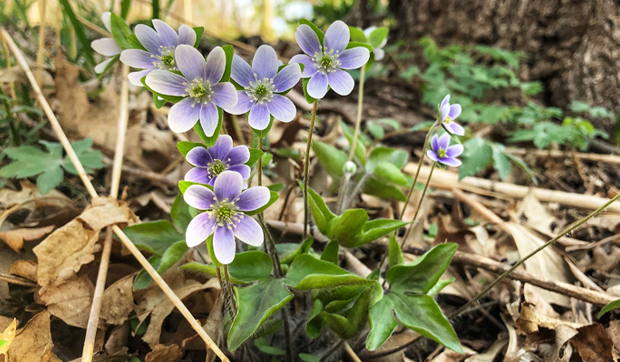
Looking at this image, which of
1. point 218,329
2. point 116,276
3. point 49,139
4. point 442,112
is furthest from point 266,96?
point 49,139

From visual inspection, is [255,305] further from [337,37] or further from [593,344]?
[593,344]

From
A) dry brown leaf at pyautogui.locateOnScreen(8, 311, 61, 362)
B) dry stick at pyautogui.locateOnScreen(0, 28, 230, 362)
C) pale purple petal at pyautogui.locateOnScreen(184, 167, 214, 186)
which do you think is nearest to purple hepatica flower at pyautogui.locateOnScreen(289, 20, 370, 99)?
pale purple petal at pyautogui.locateOnScreen(184, 167, 214, 186)

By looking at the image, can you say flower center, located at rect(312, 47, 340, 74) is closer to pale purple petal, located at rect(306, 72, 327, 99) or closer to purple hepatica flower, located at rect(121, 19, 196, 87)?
pale purple petal, located at rect(306, 72, 327, 99)

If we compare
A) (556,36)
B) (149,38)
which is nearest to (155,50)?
(149,38)

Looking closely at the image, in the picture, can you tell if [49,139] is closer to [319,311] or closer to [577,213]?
[319,311]

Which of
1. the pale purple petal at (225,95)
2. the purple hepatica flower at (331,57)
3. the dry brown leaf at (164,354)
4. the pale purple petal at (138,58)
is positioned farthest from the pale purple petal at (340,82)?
the dry brown leaf at (164,354)

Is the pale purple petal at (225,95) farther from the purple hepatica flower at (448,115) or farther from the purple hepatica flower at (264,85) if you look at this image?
the purple hepatica flower at (448,115)
